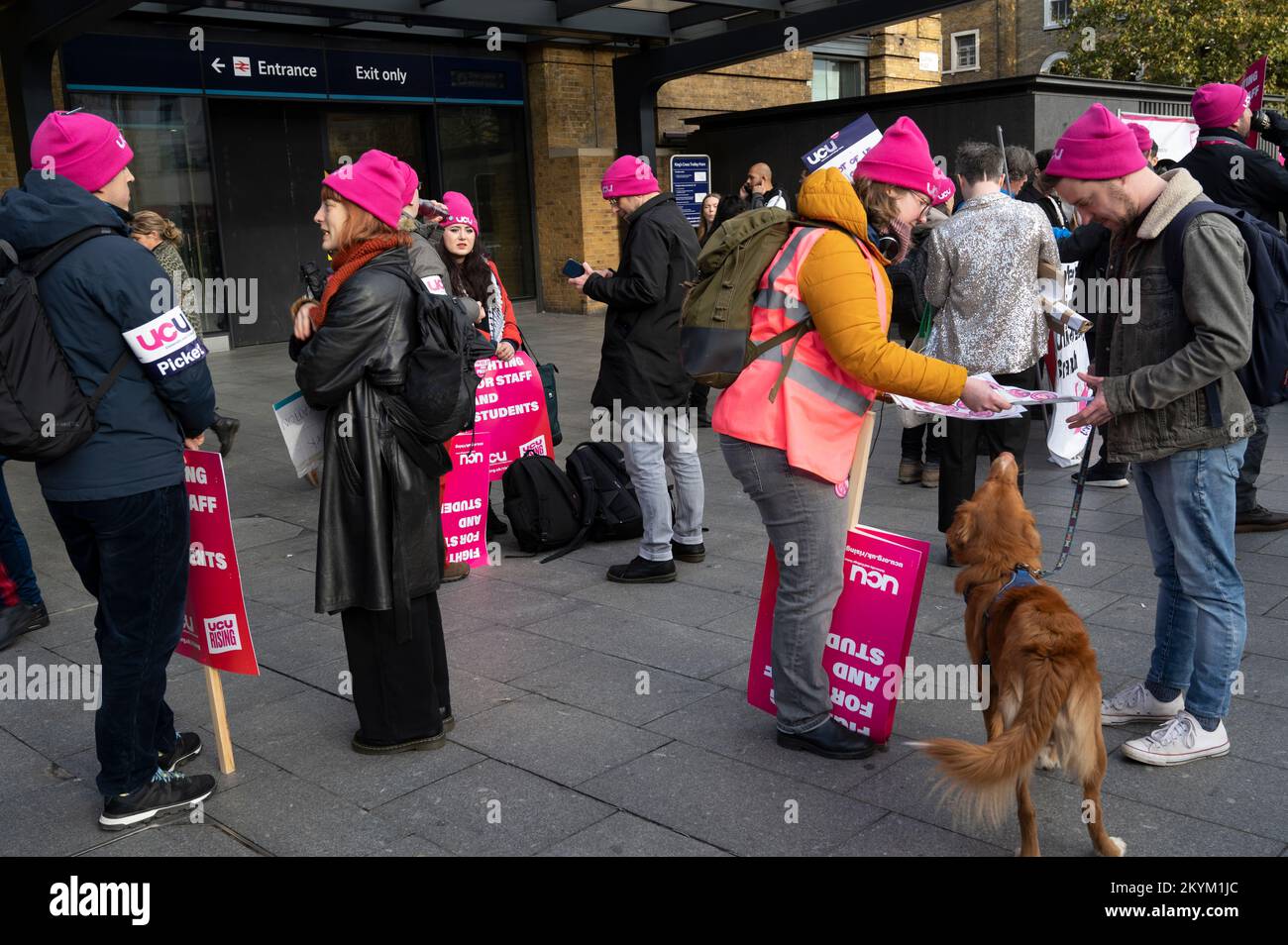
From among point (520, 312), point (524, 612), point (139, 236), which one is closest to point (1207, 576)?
point (524, 612)

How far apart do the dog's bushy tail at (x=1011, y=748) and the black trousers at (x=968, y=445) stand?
2.95 m

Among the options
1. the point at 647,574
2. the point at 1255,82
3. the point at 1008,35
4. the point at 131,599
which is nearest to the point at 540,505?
the point at 647,574

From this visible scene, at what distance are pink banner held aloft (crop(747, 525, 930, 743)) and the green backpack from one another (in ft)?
2.07

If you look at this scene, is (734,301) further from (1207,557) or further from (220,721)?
(220,721)

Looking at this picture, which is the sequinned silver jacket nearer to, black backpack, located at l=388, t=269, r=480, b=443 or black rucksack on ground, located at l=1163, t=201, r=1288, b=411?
black rucksack on ground, located at l=1163, t=201, r=1288, b=411

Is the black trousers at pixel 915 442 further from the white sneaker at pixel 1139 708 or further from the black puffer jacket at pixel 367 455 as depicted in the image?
the black puffer jacket at pixel 367 455

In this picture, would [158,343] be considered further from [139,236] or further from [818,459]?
[139,236]

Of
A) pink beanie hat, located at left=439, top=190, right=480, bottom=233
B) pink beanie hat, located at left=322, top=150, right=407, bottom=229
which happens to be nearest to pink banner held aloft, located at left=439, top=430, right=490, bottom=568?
pink beanie hat, located at left=439, top=190, right=480, bottom=233

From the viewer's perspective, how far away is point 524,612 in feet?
18.4

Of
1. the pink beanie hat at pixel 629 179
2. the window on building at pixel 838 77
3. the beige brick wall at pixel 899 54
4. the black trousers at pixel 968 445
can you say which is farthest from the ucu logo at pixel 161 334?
the beige brick wall at pixel 899 54

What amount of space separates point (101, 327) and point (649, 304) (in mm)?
2885

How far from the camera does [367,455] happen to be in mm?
3873

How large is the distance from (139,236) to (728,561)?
5.03m

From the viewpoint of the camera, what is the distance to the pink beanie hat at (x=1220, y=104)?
700cm
